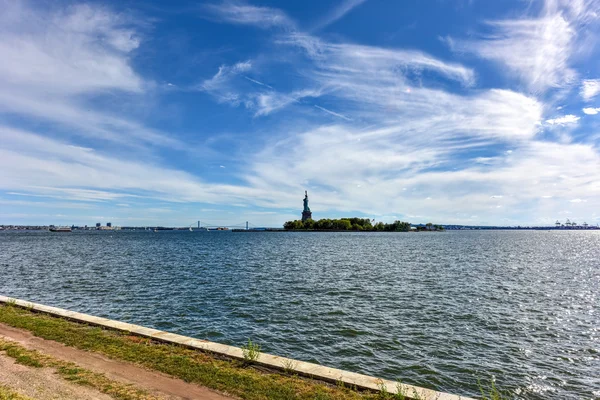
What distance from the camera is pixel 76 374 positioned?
10.8 m

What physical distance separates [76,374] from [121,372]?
130 cm

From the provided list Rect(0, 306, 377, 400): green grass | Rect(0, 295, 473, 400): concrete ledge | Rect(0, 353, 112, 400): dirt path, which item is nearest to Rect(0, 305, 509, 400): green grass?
Rect(0, 306, 377, 400): green grass

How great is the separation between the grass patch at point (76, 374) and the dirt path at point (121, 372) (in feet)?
0.76

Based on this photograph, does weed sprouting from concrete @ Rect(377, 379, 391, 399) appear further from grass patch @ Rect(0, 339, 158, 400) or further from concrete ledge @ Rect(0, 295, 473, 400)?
grass patch @ Rect(0, 339, 158, 400)

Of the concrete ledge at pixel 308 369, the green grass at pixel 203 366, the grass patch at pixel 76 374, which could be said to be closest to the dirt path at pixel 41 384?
the grass patch at pixel 76 374

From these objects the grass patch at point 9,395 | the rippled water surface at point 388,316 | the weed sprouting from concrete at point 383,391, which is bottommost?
the rippled water surface at point 388,316

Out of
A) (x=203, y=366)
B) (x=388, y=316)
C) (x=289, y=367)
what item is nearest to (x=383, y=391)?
(x=289, y=367)

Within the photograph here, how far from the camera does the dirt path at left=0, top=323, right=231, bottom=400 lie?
991 centimetres

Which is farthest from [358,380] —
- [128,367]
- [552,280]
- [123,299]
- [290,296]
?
[552,280]

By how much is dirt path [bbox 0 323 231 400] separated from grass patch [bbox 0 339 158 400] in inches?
9.1

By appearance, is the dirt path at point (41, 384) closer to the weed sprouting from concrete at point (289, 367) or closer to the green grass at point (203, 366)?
the green grass at point (203, 366)

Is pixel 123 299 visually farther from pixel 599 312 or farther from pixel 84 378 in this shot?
pixel 599 312

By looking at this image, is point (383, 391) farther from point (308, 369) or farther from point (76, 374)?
point (76, 374)

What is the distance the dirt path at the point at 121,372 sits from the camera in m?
9.91
